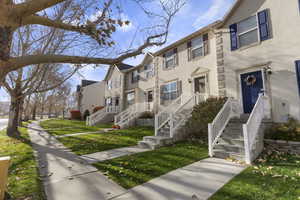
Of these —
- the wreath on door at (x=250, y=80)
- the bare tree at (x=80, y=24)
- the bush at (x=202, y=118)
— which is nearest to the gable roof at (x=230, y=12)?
the bare tree at (x=80, y=24)

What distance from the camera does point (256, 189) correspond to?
3129 millimetres

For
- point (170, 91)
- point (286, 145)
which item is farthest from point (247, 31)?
point (170, 91)

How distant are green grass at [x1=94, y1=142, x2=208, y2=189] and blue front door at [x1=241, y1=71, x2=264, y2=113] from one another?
12.5 ft

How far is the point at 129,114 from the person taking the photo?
13992 mm

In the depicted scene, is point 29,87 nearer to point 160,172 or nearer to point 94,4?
point 94,4

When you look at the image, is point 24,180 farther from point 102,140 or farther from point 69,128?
point 69,128

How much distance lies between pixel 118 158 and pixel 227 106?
520 centimetres

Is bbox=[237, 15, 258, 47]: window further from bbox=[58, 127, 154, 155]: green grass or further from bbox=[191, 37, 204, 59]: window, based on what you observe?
bbox=[58, 127, 154, 155]: green grass

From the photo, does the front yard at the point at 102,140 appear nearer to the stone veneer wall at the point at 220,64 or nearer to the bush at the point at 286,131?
the stone veneer wall at the point at 220,64

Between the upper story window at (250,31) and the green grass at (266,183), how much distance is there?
19.7 feet

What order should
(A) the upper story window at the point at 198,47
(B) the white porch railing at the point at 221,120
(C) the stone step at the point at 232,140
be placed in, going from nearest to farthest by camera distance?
1. (C) the stone step at the point at 232,140
2. (B) the white porch railing at the point at 221,120
3. (A) the upper story window at the point at 198,47

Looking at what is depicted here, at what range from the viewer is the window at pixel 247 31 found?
7.95 meters

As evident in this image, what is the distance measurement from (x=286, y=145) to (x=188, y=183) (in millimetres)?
4473

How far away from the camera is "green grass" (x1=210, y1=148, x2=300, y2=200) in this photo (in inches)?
114
